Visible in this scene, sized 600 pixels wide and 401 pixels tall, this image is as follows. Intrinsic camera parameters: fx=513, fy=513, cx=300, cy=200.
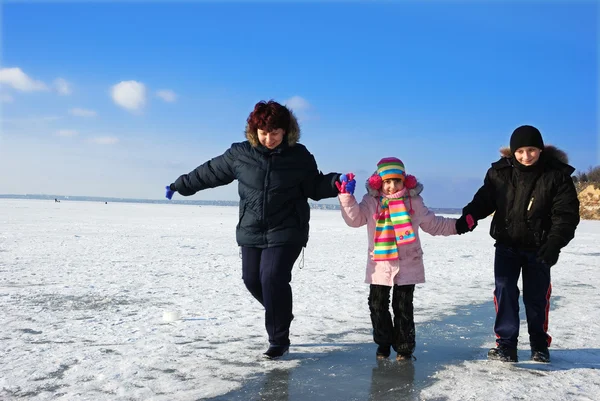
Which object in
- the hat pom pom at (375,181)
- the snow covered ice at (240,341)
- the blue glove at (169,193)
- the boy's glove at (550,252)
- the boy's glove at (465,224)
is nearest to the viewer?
the snow covered ice at (240,341)

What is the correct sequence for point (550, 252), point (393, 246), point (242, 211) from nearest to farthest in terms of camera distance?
point (550, 252)
point (393, 246)
point (242, 211)

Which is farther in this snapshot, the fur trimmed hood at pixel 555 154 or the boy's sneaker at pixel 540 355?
the fur trimmed hood at pixel 555 154

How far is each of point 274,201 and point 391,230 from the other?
0.86m

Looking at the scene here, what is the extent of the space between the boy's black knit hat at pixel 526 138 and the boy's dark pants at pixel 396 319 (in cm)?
127

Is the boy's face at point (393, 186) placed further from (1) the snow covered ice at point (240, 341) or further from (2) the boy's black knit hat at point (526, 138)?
(1) the snow covered ice at point (240, 341)

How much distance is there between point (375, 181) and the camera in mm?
3703

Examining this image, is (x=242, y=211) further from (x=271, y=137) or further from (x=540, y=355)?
(x=540, y=355)

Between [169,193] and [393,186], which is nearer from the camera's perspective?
[393,186]

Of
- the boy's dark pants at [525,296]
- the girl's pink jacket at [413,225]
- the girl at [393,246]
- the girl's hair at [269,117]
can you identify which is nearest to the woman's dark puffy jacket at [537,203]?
the boy's dark pants at [525,296]

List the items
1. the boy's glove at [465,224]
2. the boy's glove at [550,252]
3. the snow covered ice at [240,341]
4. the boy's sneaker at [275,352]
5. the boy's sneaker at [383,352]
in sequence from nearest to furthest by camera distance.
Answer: the snow covered ice at [240,341] → the boy's glove at [550,252] → the boy's sneaker at [275,352] → the boy's sneaker at [383,352] → the boy's glove at [465,224]

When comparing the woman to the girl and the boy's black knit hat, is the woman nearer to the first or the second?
the girl

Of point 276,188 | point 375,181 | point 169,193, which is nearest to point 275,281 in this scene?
point 276,188

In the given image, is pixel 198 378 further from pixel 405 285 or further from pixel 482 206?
pixel 482 206

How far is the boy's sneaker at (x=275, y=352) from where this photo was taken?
3502 millimetres
